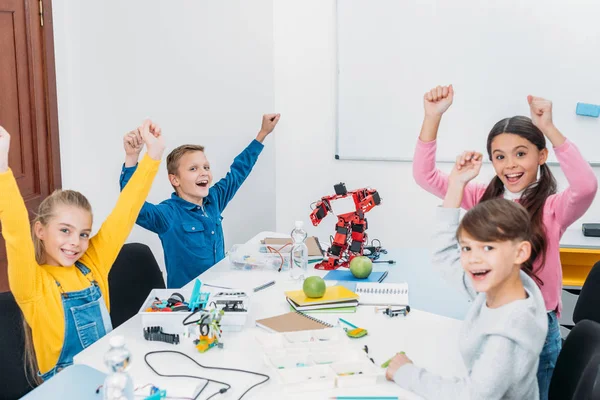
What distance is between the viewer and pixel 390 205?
4.13m

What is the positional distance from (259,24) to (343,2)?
0.55m

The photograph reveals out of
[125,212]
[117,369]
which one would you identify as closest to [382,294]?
[125,212]

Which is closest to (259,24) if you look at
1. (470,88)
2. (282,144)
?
(282,144)

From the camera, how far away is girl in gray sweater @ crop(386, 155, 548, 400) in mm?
1393

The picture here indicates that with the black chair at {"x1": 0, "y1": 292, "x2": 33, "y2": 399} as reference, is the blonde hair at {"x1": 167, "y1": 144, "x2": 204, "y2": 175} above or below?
above

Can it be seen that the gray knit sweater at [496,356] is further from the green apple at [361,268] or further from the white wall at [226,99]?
the white wall at [226,99]

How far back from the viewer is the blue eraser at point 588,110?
12.0 feet

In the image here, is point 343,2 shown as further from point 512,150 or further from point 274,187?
point 512,150

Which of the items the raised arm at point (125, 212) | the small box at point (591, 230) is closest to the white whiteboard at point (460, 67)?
the small box at point (591, 230)

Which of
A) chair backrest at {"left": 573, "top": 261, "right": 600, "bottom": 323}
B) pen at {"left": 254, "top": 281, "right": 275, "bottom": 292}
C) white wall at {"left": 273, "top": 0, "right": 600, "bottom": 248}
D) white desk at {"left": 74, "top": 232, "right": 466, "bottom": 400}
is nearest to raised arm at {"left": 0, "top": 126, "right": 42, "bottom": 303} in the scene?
white desk at {"left": 74, "top": 232, "right": 466, "bottom": 400}

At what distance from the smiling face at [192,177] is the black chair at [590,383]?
72.6 inches

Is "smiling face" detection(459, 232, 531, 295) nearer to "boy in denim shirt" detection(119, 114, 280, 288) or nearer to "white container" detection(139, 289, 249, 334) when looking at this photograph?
"white container" detection(139, 289, 249, 334)

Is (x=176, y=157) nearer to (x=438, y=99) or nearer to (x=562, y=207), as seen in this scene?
(x=438, y=99)

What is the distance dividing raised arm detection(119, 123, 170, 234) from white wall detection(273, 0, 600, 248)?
63.2 inches
